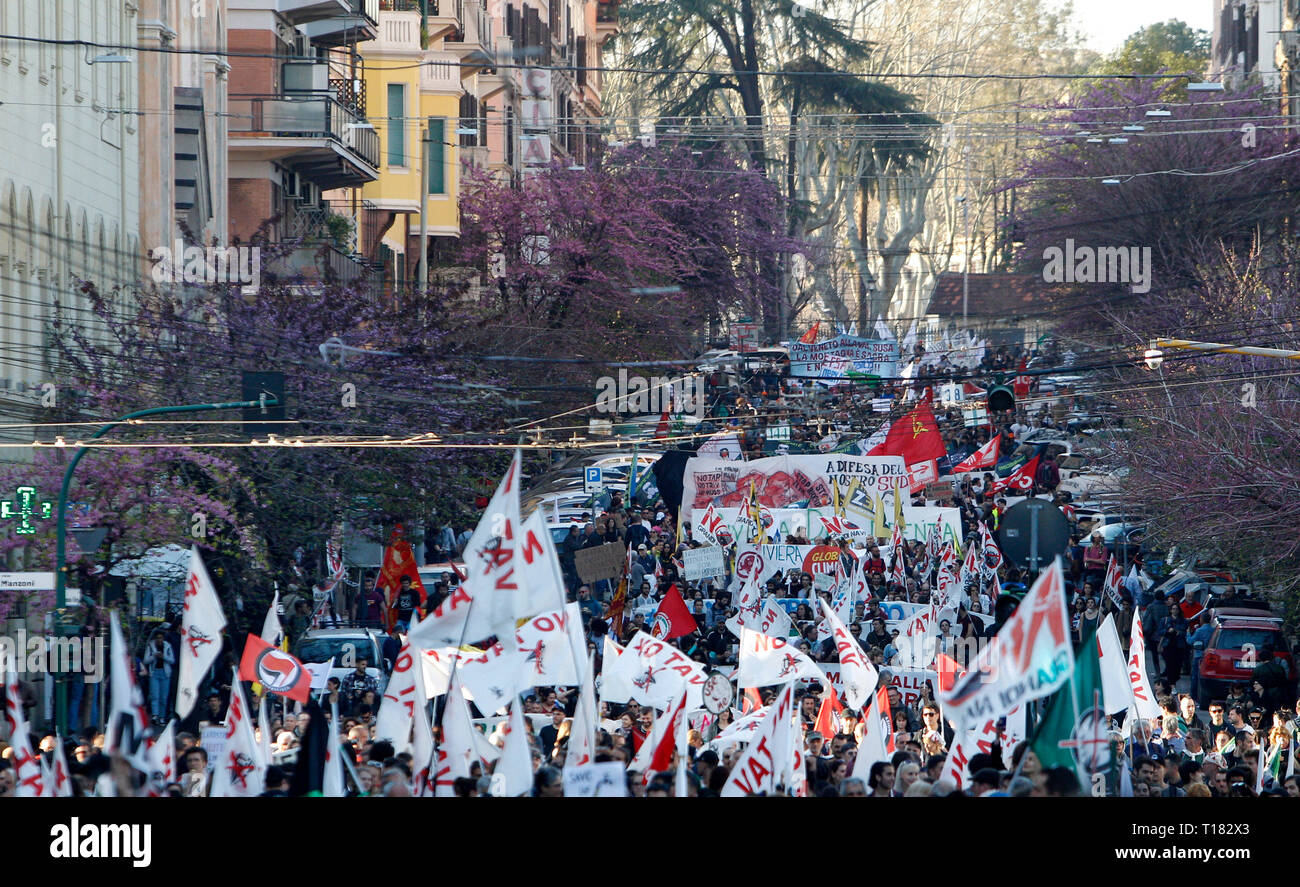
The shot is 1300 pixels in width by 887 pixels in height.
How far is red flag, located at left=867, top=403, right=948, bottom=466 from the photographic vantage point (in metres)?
32.0

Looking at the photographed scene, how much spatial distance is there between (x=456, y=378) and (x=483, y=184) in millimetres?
16944

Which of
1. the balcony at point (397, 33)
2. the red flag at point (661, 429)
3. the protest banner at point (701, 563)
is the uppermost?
the balcony at point (397, 33)

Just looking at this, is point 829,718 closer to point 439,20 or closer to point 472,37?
point 439,20

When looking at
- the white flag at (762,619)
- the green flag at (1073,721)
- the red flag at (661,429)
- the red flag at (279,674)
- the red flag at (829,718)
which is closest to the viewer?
the green flag at (1073,721)

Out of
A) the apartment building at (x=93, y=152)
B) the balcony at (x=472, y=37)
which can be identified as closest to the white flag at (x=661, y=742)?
the apartment building at (x=93, y=152)

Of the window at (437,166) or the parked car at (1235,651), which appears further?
the window at (437,166)

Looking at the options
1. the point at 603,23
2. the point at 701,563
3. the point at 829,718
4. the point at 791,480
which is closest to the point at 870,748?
the point at 829,718

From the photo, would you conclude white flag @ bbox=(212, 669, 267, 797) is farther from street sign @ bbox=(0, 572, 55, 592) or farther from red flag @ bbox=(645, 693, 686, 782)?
street sign @ bbox=(0, 572, 55, 592)

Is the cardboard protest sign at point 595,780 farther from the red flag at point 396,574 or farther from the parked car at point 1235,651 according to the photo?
the red flag at point 396,574

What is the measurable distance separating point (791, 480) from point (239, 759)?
20.0m

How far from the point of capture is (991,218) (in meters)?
92.6

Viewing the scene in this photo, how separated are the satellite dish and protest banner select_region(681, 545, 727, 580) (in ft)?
23.9

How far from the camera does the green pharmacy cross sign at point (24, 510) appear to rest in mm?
21141

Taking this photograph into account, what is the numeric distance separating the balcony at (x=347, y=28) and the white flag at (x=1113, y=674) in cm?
2542
